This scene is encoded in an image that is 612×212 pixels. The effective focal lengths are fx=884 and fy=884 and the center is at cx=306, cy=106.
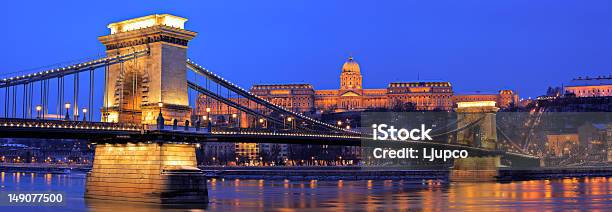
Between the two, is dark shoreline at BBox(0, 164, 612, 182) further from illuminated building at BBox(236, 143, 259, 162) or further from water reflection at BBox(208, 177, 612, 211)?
illuminated building at BBox(236, 143, 259, 162)

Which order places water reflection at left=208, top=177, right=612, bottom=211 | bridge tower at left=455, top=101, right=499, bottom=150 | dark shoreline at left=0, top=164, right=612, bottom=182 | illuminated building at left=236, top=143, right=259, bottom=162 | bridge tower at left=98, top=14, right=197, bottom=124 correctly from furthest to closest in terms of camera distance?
illuminated building at left=236, top=143, right=259, bottom=162 → dark shoreline at left=0, top=164, right=612, bottom=182 → bridge tower at left=455, top=101, right=499, bottom=150 → bridge tower at left=98, top=14, right=197, bottom=124 → water reflection at left=208, top=177, right=612, bottom=211

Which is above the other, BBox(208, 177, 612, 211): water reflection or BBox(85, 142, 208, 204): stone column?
BBox(85, 142, 208, 204): stone column

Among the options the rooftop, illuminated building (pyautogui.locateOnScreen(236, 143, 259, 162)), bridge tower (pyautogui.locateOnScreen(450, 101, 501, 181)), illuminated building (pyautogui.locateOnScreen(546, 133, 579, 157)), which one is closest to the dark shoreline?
bridge tower (pyautogui.locateOnScreen(450, 101, 501, 181))

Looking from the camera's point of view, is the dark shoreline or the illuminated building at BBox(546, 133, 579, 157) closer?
the dark shoreline

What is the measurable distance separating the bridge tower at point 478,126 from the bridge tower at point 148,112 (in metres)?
46.2

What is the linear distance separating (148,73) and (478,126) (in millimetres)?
50251

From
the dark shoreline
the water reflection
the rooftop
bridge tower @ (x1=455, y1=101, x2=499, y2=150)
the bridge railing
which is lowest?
the water reflection

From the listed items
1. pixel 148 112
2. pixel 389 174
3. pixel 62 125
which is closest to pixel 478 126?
pixel 389 174

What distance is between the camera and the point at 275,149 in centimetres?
14312

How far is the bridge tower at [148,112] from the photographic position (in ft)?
142

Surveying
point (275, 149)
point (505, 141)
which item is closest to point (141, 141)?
point (505, 141)

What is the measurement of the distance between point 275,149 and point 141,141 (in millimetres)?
99257

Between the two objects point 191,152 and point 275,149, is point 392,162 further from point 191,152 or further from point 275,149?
point 191,152

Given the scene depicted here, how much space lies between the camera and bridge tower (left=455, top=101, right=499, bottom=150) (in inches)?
3479
